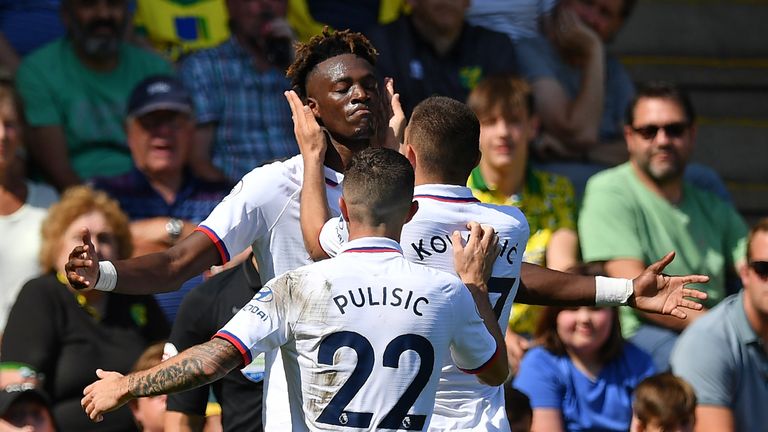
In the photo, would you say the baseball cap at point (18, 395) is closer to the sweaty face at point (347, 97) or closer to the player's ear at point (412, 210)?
the sweaty face at point (347, 97)

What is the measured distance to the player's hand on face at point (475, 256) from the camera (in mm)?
4531

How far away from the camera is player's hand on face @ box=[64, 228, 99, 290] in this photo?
4492 mm

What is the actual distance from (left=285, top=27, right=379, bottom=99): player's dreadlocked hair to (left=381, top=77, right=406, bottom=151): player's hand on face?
19 cm

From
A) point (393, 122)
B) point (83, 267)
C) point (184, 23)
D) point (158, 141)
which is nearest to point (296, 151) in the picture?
point (158, 141)

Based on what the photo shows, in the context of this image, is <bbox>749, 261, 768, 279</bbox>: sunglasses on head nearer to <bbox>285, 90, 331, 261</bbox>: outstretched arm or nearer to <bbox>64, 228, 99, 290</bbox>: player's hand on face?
<bbox>285, 90, 331, 261</bbox>: outstretched arm

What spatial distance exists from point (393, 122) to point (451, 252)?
29.7 inches

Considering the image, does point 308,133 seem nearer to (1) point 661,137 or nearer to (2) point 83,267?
(2) point 83,267

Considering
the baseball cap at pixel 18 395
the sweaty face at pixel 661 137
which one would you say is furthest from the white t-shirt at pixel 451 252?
the sweaty face at pixel 661 137

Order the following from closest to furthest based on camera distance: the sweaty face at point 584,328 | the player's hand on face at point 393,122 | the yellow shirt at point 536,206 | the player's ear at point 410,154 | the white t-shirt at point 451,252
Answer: the white t-shirt at point 451,252, the player's ear at point 410,154, the player's hand on face at point 393,122, the sweaty face at point 584,328, the yellow shirt at point 536,206

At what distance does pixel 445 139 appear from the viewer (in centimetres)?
471

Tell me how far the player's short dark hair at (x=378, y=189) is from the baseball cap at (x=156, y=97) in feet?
13.3

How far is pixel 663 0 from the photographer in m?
10.8

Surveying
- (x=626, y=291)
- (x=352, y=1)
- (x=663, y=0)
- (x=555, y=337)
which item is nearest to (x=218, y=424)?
(x=555, y=337)

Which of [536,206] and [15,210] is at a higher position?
[15,210]
